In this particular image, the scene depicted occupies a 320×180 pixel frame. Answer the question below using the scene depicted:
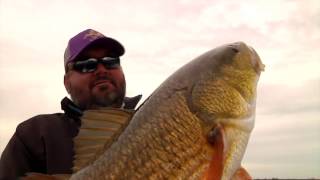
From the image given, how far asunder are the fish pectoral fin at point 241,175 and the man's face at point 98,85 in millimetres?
3407

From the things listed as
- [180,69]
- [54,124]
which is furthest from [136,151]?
[54,124]

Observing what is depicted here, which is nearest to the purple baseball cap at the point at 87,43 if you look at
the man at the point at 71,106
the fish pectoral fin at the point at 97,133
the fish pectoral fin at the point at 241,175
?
the man at the point at 71,106

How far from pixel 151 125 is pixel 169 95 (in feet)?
0.96

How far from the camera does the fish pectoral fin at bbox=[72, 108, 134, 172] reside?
13.7ft

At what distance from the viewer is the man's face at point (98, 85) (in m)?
7.22

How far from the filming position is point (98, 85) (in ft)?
23.7

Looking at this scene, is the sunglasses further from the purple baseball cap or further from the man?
the purple baseball cap

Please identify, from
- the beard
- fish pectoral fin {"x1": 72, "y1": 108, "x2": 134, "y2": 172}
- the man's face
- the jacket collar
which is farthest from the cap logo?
fish pectoral fin {"x1": 72, "y1": 108, "x2": 134, "y2": 172}

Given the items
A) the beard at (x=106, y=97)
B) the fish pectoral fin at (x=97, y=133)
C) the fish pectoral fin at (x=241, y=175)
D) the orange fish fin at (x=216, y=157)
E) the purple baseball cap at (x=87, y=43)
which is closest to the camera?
the orange fish fin at (x=216, y=157)

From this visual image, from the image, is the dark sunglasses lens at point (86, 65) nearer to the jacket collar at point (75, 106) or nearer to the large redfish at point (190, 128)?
the jacket collar at point (75, 106)

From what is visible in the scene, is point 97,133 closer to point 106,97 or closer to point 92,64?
point 106,97

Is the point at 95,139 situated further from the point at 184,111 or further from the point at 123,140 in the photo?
the point at 184,111

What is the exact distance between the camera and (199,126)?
3959 mm

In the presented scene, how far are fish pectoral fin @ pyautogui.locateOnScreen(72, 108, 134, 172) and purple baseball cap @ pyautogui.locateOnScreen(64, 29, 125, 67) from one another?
3143 millimetres
